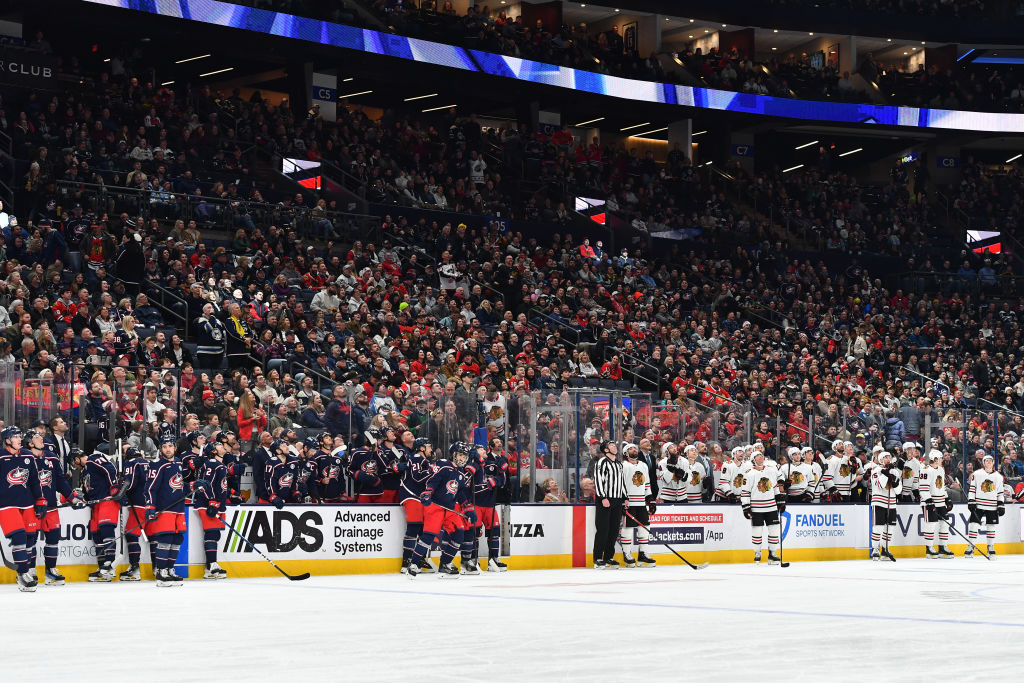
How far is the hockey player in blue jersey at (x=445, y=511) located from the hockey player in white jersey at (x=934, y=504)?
995cm

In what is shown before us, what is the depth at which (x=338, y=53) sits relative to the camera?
121 ft

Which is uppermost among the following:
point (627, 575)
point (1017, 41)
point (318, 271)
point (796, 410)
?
point (1017, 41)

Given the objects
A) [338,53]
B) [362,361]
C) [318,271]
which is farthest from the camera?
[338,53]

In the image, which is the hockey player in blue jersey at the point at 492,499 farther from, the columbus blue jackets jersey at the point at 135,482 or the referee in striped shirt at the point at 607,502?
the columbus blue jackets jersey at the point at 135,482

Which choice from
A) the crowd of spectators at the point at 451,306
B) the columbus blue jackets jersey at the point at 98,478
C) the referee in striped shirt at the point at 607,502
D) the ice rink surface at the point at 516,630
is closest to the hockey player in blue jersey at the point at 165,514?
the columbus blue jackets jersey at the point at 98,478

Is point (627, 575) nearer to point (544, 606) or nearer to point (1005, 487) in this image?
point (544, 606)

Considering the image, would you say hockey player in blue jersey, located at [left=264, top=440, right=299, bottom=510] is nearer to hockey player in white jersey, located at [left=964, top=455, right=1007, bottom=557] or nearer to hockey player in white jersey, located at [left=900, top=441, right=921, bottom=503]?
hockey player in white jersey, located at [left=900, top=441, right=921, bottom=503]

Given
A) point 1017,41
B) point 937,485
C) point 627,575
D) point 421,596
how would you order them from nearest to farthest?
point 421,596 → point 627,575 → point 937,485 → point 1017,41

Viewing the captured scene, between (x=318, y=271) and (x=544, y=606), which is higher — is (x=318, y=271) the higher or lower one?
the higher one

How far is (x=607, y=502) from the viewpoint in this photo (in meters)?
20.9

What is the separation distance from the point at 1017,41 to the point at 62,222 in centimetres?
3534

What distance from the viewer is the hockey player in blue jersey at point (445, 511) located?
18.9 meters

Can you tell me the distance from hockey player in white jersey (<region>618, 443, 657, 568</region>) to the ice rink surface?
3.22 m

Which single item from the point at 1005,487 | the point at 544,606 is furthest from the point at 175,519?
the point at 1005,487
